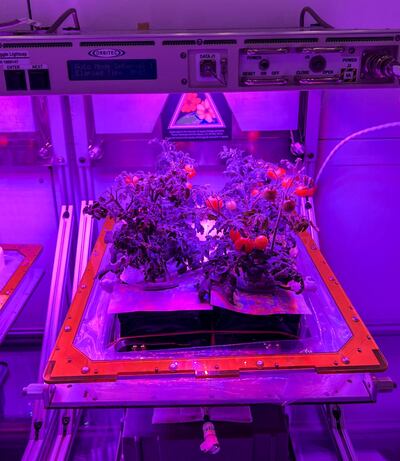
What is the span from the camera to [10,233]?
2.23 m

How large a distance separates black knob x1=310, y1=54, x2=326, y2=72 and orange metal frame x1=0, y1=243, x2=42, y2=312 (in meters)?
1.15

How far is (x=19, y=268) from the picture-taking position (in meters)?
1.75

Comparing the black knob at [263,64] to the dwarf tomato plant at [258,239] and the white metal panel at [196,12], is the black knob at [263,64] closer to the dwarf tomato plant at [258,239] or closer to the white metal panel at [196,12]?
the dwarf tomato plant at [258,239]

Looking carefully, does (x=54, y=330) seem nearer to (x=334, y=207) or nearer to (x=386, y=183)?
(x=334, y=207)

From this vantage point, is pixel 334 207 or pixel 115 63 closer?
pixel 115 63

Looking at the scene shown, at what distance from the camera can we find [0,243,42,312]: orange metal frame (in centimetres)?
158

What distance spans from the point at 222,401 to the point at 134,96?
1.28 metres

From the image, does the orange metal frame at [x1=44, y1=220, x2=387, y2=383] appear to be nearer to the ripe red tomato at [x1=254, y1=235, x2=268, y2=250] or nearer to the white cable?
the ripe red tomato at [x1=254, y1=235, x2=268, y2=250]

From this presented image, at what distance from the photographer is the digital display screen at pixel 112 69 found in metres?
1.34

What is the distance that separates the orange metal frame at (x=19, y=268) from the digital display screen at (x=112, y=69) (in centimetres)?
71

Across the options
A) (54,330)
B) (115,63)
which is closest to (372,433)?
(54,330)

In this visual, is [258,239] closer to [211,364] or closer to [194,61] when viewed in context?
[211,364]

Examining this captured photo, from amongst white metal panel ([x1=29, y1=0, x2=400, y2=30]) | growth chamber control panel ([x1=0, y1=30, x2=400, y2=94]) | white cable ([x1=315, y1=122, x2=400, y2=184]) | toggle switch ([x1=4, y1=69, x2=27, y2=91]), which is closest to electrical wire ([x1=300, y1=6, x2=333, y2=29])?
white metal panel ([x1=29, y1=0, x2=400, y2=30])

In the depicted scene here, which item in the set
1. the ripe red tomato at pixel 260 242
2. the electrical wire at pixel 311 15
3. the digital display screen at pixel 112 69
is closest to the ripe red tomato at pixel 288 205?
the ripe red tomato at pixel 260 242
